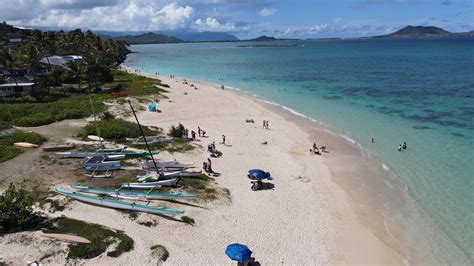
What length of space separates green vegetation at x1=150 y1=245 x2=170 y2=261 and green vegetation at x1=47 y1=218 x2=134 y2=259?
1.05 meters

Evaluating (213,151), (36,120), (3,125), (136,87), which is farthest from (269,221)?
(136,87)

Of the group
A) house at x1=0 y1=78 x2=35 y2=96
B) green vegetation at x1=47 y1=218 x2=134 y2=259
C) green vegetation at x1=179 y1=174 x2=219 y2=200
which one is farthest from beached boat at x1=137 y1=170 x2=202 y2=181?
house at x1=0 y1=78 x2=35 y2=96

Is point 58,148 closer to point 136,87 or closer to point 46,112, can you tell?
point 46,112

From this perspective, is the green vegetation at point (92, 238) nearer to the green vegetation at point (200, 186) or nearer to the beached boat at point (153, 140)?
the green vegetation at point (200, 186)

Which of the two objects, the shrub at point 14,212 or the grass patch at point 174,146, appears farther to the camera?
the grass patch at point 174,146

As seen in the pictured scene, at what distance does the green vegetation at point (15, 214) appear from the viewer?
17.3 m

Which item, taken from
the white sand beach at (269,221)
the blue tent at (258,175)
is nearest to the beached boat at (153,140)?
the white sand beach at (269,221)

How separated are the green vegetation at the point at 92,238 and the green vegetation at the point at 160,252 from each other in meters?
1.05

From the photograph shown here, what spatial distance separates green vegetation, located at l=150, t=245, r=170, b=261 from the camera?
54.3 ft

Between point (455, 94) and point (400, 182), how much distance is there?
40.3 m

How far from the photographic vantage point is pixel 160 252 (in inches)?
660

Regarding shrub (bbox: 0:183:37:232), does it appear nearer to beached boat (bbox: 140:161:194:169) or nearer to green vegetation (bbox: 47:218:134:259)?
green vegetation (bbox: 47:218:134:259)

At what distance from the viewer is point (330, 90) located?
6531 cm

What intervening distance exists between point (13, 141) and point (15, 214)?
47.6 ft
